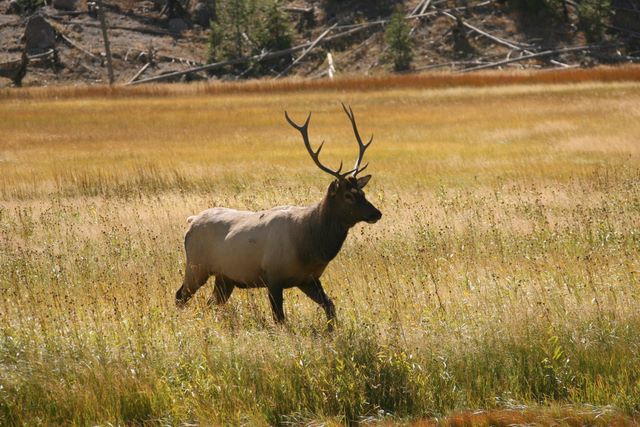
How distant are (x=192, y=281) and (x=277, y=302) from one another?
1.47 meters

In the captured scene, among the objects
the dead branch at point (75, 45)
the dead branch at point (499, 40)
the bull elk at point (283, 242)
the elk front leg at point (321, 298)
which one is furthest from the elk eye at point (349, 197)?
the dead branch at point (75, 45)

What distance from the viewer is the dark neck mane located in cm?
1069

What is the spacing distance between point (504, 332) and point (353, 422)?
1969 millimetres

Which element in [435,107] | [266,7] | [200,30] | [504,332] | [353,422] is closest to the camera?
[353,422]

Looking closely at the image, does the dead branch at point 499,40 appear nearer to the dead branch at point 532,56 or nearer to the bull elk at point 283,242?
the dead branch at point 532,56

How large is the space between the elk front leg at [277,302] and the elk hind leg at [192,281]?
3.89 ft

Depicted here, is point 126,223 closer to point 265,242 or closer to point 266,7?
point 265,242

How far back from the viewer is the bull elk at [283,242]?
35.1ft

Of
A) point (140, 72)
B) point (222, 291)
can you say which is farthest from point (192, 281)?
point (140, 72)

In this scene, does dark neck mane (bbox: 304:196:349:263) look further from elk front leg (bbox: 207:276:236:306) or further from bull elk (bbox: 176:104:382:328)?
elk front leg (bbox: 207:276:236:306)

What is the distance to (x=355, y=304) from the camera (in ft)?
36.6

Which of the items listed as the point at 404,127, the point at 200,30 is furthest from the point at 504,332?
the point at 200,30

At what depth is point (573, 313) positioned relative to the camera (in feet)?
34.7

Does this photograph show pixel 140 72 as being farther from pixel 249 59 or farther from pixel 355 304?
pixel 355 304
